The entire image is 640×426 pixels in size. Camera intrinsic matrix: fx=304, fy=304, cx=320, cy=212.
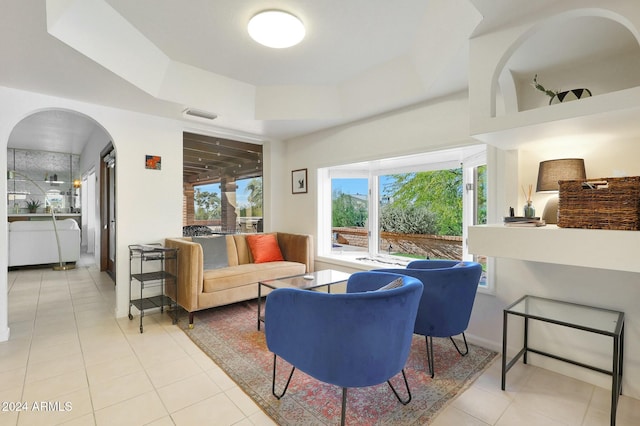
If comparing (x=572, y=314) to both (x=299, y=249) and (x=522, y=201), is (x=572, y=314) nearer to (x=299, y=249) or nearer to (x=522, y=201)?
(x=522, y=201)

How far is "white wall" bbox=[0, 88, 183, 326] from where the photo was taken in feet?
11.2

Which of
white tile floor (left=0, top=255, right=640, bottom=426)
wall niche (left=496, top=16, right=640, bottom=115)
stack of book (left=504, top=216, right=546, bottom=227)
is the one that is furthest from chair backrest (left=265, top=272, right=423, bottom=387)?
wall niche (left=496, top=16, right=640, bottom=115)

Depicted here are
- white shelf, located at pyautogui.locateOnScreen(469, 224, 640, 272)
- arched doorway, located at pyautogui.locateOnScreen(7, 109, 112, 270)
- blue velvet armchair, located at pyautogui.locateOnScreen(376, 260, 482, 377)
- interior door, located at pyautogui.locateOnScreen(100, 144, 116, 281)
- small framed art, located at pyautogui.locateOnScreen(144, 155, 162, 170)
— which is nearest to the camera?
white shelf, located at pyautogui.locateOnScreen(469, 224, 640, 272)

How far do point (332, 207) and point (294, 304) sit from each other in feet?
10.2

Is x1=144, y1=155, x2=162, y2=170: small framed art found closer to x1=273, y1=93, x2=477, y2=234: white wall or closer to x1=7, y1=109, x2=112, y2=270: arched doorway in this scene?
x1=273, y1=93, x2=477, y2=234: white wall

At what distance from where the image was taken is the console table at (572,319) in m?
1.83

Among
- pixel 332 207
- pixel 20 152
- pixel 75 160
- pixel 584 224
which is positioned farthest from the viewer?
pixel 75 160

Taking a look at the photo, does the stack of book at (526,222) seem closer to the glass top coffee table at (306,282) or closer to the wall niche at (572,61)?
the wall niche at (572,61)

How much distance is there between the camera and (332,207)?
4746 millimetres

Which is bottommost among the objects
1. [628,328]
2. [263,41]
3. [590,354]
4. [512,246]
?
[590,354]

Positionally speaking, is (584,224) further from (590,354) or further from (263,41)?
(263,41)

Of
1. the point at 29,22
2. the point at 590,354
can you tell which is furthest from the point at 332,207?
the point at 29,22

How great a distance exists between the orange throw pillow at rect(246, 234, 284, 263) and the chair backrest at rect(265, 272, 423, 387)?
265cm

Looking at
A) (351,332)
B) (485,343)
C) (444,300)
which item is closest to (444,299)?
(444,300)
